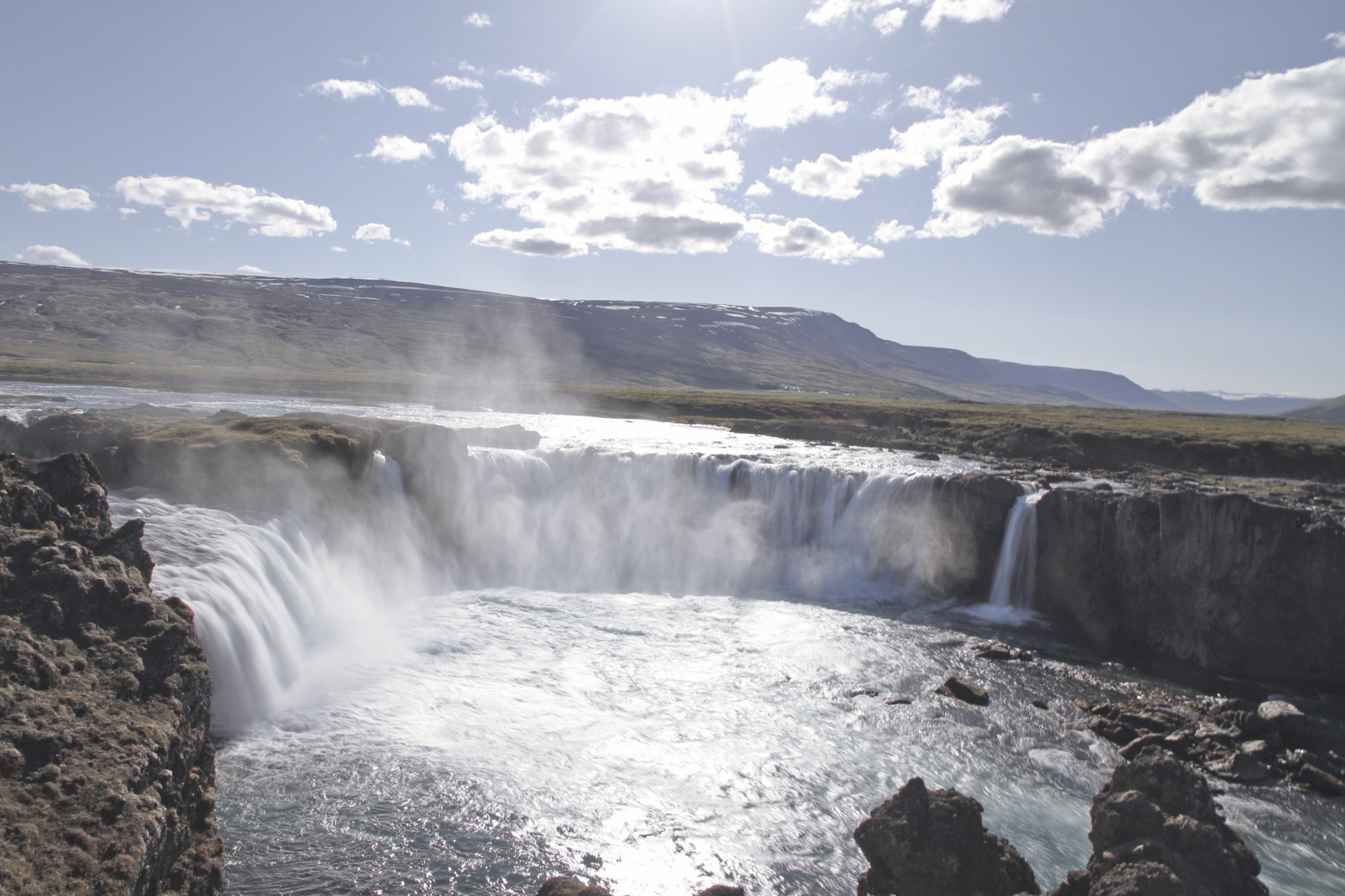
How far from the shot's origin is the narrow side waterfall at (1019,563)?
29.4 m

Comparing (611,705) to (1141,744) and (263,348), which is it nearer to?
(1141,744)

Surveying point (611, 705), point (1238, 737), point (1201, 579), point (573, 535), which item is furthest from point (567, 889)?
point (573, 535)

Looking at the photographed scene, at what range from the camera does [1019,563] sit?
29641mm

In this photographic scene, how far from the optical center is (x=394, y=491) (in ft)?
103

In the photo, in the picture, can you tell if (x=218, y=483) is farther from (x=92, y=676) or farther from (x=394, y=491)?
(x=92, y=676)

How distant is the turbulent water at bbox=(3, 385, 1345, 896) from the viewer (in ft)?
42.0

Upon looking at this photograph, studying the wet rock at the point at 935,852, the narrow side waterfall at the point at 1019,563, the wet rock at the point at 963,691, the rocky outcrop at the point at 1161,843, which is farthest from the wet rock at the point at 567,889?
the narrow side waterfall at the point at 1019,563

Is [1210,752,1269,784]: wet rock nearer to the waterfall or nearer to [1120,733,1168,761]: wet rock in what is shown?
[1120,733,1168,761]: wet rock

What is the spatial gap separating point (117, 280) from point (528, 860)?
23292 cm

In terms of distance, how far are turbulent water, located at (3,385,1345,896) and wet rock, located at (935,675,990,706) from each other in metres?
0.49

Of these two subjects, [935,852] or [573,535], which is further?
[573,535]

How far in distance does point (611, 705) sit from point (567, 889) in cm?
890

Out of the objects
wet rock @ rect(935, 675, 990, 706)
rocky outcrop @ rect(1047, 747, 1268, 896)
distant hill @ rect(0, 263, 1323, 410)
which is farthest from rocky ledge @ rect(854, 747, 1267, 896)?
distant hill @ rect(0, 263, 1323, 410)

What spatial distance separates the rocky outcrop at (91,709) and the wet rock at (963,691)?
17259mm
